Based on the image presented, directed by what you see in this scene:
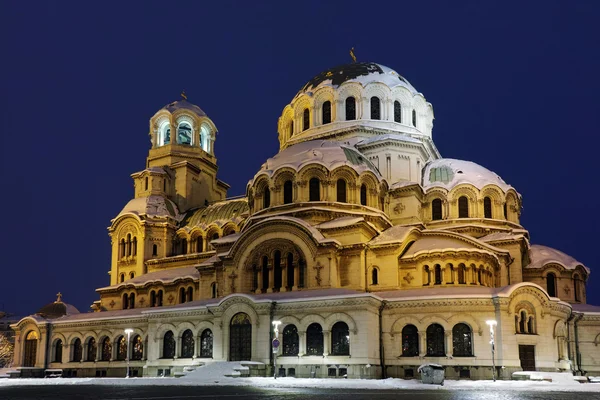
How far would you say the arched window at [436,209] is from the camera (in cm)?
5019

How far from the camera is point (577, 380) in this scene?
3334 centimetres

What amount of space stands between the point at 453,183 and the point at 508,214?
469cm

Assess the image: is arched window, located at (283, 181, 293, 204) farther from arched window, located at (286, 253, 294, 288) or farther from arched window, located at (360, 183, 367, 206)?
arched window, located at (286, 253, 294, 288)

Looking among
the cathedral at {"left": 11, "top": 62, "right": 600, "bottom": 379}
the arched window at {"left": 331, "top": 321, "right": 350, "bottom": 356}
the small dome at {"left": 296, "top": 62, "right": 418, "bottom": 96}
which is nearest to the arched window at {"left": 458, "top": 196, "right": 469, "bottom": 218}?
the cathedral at {"left": 11, "top": 62, "right": 600, "bottom": 379}

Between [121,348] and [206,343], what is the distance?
29.6ft

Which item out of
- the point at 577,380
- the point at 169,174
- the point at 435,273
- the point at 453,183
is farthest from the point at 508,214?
the point at 169,174

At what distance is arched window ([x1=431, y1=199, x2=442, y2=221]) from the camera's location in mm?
50188

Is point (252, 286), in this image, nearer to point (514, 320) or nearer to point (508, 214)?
point (514, 320)

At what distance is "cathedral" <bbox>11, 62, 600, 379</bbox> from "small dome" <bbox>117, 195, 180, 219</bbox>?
0.14 meters

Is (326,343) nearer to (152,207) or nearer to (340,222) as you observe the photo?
(340,222)

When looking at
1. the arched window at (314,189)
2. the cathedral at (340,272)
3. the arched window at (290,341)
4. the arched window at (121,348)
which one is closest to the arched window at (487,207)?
the cathedral at (340,272)

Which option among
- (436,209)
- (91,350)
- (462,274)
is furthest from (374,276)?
(91,350)

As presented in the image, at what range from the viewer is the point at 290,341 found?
129 feet

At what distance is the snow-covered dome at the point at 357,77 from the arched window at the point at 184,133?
1274 cm
